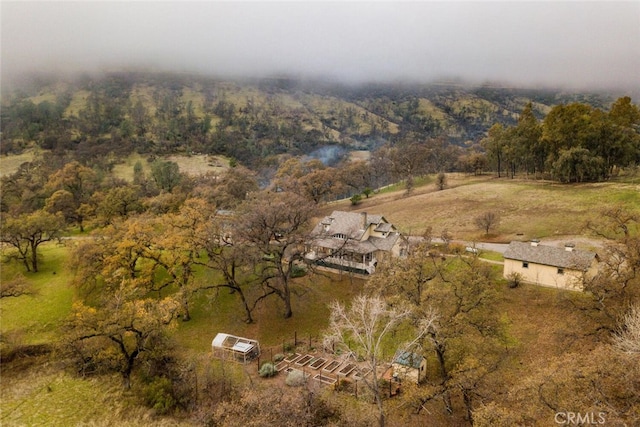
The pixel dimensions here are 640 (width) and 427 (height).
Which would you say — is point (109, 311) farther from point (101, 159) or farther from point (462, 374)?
point (101, 159)

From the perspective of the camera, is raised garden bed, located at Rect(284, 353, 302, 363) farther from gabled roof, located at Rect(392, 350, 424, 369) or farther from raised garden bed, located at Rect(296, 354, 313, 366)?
gabled roof, located at Rect(392, 350, 424, 369)

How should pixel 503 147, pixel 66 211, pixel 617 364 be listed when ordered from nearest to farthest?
pixel 617 364
pixel 66 211
pixel 503 147

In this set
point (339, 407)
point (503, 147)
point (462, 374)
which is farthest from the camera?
point (503, 147)

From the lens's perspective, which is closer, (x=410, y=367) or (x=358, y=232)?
(x=410, y=367)

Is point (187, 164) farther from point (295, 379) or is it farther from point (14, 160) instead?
point (295, 379)

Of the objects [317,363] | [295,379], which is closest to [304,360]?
[317,363]

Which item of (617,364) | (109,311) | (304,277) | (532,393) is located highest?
(617,364)

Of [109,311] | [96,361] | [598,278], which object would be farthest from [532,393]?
[96,361]
